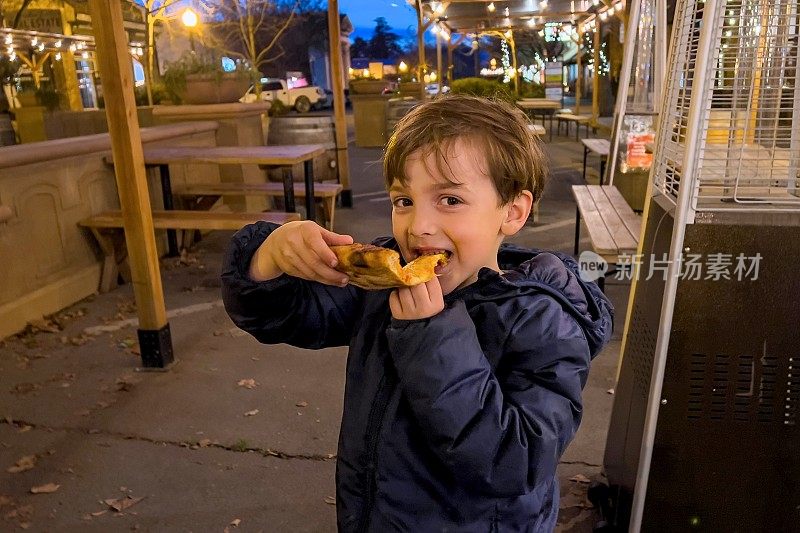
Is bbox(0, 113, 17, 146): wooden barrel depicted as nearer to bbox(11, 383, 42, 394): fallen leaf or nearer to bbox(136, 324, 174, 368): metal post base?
bbox(11, 383, 42, 394): fallen leaf

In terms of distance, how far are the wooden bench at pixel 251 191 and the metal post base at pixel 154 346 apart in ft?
8.86

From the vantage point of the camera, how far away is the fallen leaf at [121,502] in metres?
2.84

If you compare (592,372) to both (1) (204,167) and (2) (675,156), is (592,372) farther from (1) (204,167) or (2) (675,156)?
(1) (204,167)

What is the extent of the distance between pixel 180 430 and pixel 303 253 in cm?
248

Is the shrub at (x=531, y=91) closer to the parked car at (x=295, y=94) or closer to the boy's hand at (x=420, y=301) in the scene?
the parked car at (x=295, y=94)

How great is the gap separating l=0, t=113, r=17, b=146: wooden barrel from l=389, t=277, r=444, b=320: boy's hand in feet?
32.4

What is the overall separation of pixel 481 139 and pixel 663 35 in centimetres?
422

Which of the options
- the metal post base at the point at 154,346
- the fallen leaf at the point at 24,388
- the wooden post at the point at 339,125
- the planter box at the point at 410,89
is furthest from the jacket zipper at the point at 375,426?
the planter box at the point at 410,89

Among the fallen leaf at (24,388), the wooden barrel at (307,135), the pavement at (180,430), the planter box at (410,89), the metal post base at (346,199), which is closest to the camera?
the pavement at (180,430)

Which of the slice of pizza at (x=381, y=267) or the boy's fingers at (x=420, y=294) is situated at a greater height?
the slice of pizza at (x=381, y=267)

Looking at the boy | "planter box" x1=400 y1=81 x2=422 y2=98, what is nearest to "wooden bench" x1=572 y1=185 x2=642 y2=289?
the boy

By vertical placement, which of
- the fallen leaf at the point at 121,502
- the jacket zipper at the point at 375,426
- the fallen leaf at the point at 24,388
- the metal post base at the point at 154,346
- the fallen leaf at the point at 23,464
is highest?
the jacket zipper at the point at 375,426

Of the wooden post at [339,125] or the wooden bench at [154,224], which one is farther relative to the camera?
the wooden post at [339,125]

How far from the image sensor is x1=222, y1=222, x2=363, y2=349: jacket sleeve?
1453 millimetres
